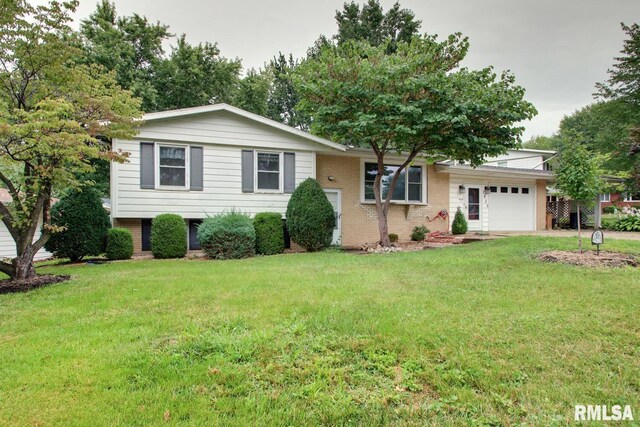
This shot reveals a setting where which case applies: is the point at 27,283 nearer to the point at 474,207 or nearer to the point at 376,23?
the point at 474,207

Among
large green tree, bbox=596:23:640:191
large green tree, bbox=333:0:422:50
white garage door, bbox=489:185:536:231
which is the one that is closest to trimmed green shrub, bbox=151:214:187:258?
white garage door, bbox=489:185:536:231

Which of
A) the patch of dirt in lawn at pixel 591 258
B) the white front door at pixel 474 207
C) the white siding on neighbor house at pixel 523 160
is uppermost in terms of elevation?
the white siding on neighbor house at pixel 523 160

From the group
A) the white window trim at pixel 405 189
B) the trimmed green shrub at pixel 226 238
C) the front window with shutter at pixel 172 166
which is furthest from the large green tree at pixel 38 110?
the white window trim at pixel 405 189

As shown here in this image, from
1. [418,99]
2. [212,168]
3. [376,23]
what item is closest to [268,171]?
[212,168]

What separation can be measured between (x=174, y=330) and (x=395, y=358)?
211 cm

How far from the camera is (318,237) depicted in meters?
10.3

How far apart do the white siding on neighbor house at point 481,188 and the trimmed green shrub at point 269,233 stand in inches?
310

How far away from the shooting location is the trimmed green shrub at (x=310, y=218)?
10195mm

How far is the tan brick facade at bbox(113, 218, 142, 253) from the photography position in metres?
10.2

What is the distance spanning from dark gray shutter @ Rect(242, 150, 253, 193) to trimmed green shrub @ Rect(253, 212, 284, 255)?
1.18 m

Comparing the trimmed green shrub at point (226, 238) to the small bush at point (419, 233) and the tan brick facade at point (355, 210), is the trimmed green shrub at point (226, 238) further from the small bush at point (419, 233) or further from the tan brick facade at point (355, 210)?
the small bush at point (419, 233)

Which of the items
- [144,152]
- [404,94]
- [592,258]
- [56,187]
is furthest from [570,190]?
[144,152]

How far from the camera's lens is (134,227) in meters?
10.4

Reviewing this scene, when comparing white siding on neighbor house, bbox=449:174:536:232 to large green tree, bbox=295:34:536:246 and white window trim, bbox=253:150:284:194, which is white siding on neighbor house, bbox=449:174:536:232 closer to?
large green tree, bbox=295:34:536:246
